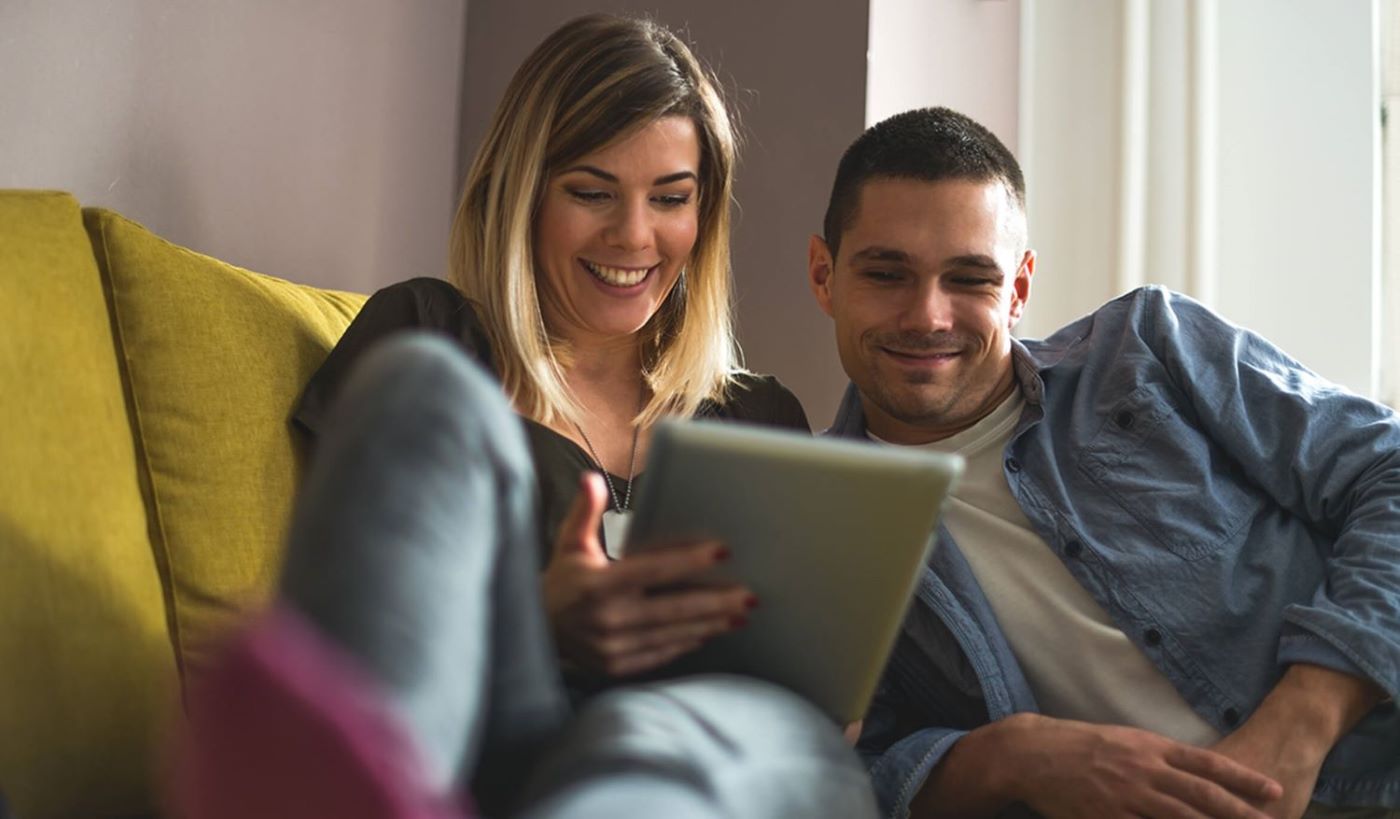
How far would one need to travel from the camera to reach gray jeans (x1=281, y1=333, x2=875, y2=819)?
0.61m

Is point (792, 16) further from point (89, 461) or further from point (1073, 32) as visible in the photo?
point (89, 461)

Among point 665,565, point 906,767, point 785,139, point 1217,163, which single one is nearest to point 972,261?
point 906,767

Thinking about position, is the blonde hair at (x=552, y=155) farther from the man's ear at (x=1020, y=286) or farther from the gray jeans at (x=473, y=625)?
the gray jeans at (x=473, y=625)

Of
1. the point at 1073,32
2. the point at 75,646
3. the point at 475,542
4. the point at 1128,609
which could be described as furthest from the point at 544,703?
the point at 1073,32

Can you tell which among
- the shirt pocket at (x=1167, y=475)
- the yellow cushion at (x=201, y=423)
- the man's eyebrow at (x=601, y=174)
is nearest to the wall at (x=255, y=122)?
the yellow cushion at (x=201, y=423)

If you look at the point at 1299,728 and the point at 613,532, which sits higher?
the point at 613,532

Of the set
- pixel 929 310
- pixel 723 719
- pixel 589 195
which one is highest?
pixel 589 195

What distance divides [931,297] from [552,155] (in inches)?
19.0

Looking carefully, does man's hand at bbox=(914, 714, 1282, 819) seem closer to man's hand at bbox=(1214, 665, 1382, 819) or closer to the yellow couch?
man's hand at bbox=(1214, 665, 1382, 819)

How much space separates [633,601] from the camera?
0.85 m

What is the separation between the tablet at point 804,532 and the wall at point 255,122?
3.24 feet

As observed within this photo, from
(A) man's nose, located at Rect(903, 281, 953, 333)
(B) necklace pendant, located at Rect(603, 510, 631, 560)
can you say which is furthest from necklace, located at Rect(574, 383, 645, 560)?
(A) man's nose, located at Rect(903, 281, 953, 333)

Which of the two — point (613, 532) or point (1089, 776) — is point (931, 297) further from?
point (1089, 776)

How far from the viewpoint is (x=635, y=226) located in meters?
1.61
